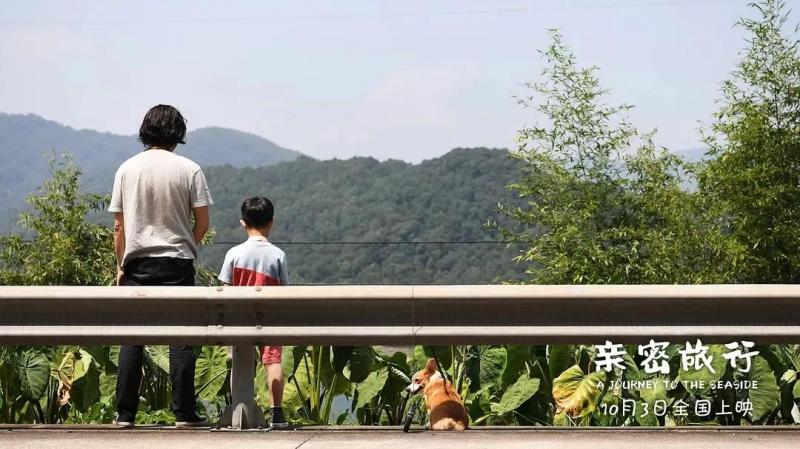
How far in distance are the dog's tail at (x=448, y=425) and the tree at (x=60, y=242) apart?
50.6 feet

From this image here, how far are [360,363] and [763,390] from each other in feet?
6.55

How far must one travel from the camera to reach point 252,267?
20.9ft

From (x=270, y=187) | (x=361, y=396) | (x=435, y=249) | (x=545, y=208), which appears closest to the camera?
(x=361, y=396)

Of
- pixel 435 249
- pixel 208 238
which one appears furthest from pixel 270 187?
pixel 208 238

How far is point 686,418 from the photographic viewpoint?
21.2 ft

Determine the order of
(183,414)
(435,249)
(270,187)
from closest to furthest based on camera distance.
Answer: (183,414)
(435,249)
(270,187)

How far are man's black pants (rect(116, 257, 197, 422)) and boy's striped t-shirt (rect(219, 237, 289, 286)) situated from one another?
29 cm

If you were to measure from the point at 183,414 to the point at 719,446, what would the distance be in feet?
7.99

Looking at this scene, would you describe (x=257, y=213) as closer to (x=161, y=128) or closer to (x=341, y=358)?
(x=161, y=128)

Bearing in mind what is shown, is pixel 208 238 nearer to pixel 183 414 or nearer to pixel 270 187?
pixel 183 414

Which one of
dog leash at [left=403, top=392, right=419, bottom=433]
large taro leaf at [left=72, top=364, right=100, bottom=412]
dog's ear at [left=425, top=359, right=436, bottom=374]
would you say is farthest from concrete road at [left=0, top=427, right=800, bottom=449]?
large taro leaf at [left=72, top=364, right=100, bottom=412]

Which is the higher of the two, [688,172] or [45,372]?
[688,172]

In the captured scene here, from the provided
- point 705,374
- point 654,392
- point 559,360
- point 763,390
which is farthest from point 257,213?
point 763,390

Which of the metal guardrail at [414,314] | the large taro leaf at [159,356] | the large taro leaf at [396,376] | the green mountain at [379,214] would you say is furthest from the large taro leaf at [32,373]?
the green mountain at [379,214]
